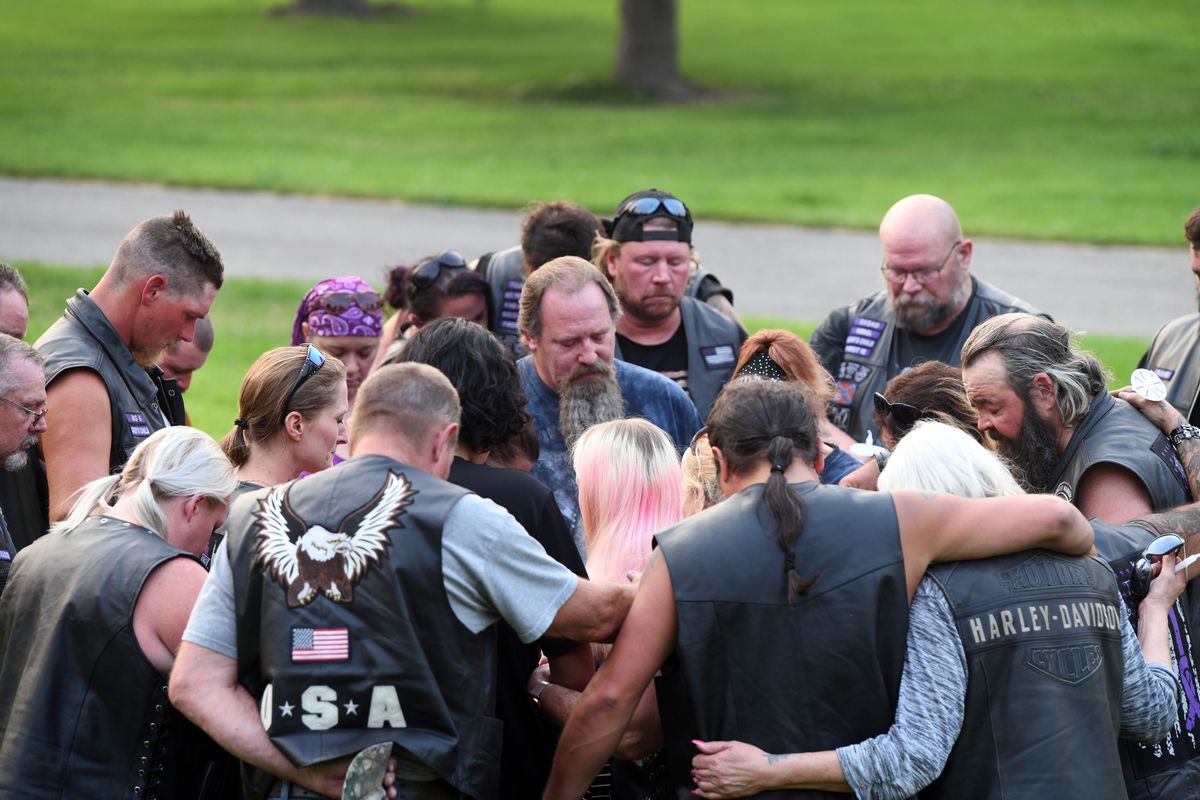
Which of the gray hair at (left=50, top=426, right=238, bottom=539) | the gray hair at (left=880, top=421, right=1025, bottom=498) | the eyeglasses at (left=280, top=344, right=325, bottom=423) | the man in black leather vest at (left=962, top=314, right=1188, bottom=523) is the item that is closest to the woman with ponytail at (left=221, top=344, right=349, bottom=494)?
the eyeglasses at (left=280, top=344, right=325, bottom=423)

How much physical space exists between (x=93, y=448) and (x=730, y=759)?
9.25 feet

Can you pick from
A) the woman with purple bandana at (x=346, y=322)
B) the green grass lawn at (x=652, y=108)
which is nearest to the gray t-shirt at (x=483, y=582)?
the woman with purple bandana at (x=346, y=322)

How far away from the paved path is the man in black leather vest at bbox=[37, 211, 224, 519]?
34.3 feet

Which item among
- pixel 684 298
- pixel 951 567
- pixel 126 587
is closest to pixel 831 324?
pixel 684 298

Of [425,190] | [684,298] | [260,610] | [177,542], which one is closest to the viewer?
[260,610]

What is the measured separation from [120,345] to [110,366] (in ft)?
0.37

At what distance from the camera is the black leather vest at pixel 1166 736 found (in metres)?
4.45

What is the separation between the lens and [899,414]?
507 cm

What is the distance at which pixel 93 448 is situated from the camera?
536cm

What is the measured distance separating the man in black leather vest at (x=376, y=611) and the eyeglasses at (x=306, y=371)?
79 centimetres

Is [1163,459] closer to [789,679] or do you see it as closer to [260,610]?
[789,679]

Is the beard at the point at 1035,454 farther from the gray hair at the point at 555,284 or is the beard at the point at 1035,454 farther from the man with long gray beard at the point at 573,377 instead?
the gray hair at the point at 555,284

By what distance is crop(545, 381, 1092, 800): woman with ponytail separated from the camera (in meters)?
3.88

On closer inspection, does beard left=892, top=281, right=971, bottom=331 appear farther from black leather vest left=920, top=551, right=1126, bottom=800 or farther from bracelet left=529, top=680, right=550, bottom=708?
bracelet left=529, top=680, right=550, bottom=708
